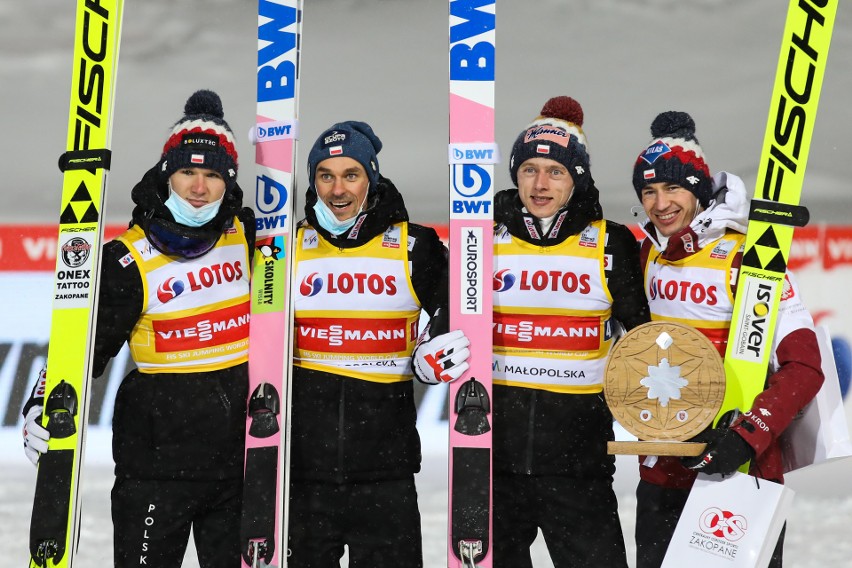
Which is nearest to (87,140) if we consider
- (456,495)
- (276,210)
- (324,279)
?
(276,210)

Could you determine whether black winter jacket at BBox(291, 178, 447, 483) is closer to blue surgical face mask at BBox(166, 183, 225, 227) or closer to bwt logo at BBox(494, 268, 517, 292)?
bwt logo at BBox(494, 268, 517, 292)

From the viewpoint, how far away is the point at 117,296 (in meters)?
3.46

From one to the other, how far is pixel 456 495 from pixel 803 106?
5.22ft

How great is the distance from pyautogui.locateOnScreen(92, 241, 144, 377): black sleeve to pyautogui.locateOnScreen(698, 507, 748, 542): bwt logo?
1804 mm

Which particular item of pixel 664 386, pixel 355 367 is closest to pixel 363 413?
pixel 355 367

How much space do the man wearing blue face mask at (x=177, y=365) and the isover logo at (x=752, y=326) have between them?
1513mm

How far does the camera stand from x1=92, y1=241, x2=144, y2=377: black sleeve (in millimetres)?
3449

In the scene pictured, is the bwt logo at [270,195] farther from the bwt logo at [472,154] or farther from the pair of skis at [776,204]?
the pair of skis at [776,204]

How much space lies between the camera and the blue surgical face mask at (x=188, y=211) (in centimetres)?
340

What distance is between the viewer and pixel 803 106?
3.45 metres

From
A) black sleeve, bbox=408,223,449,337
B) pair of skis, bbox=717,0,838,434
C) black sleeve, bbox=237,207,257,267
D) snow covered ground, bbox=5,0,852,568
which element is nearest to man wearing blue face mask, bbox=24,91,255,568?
black sleeve, bbox=237,207,257,267

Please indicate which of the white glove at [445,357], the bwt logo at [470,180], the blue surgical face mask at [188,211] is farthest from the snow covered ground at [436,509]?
the blue surgical face mask at [188,211]

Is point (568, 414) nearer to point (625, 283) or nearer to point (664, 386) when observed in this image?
point (664, 386)

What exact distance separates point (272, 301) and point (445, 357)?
57 cm
